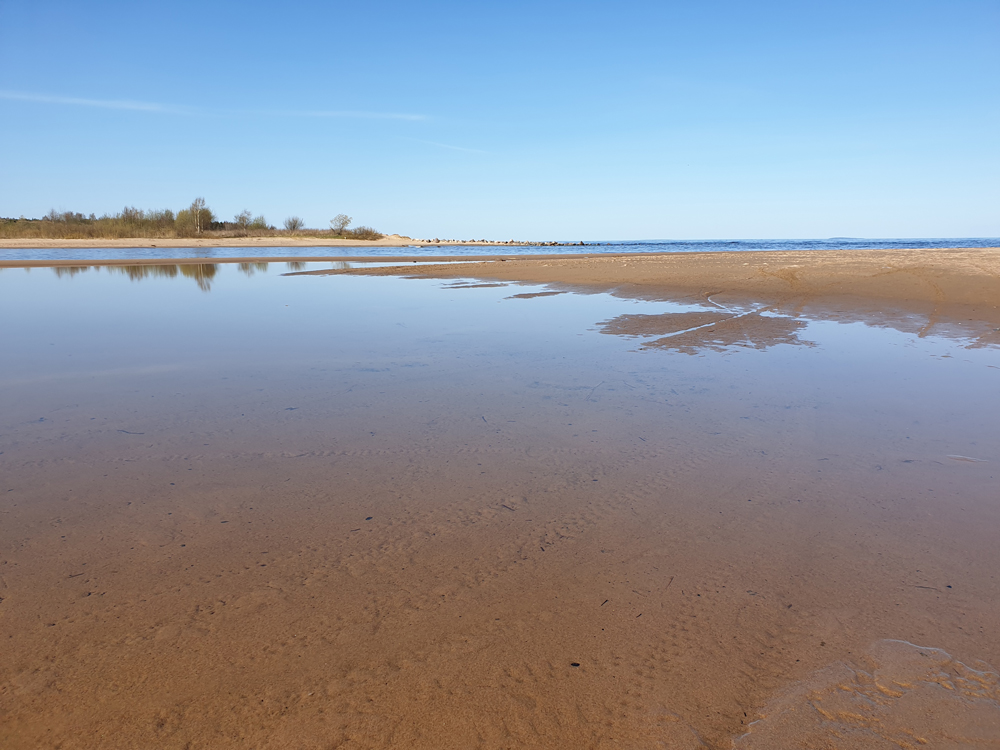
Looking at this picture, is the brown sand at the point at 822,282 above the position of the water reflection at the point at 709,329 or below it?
above

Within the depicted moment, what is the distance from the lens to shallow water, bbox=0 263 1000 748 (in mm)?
1646

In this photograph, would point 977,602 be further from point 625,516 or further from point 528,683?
point 528,683

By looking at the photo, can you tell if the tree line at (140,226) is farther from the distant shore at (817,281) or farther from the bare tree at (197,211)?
the distant shore at (817,281)

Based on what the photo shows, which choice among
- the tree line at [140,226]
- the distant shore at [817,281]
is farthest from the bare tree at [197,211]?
the distant shore at [817,281]

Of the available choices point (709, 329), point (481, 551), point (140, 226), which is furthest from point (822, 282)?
point (140, 226)

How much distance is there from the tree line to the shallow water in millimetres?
54853

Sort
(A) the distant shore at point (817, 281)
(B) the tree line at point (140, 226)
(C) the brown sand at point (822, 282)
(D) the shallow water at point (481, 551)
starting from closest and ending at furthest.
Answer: (D) the shallow water at point (481, 551) < (C) the brown sand at point (822, 282) < (A) the distant shore at point (817, 281) < (B) the tree line at point (140, 226)

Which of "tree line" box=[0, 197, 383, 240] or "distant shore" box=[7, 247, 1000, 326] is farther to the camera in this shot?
"tree line" box=[0, 197, 383, 240]

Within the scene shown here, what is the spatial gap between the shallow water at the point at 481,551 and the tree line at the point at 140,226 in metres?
54.9

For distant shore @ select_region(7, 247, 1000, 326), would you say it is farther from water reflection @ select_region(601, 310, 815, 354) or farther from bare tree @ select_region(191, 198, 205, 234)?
bare tree @ select_region(191, 198, 205, 234)

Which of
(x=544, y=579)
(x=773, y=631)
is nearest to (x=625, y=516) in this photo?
(x=544, y=579)

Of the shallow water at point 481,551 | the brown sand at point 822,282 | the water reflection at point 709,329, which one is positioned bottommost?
the shallow water at point 481,551

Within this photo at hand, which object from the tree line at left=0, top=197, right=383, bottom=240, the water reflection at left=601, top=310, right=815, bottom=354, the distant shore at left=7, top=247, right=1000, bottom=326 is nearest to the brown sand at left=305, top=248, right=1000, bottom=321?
the distant shore at left=7, top=247, right=1000, bottom=326

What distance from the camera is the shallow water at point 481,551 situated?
5.40 ft
